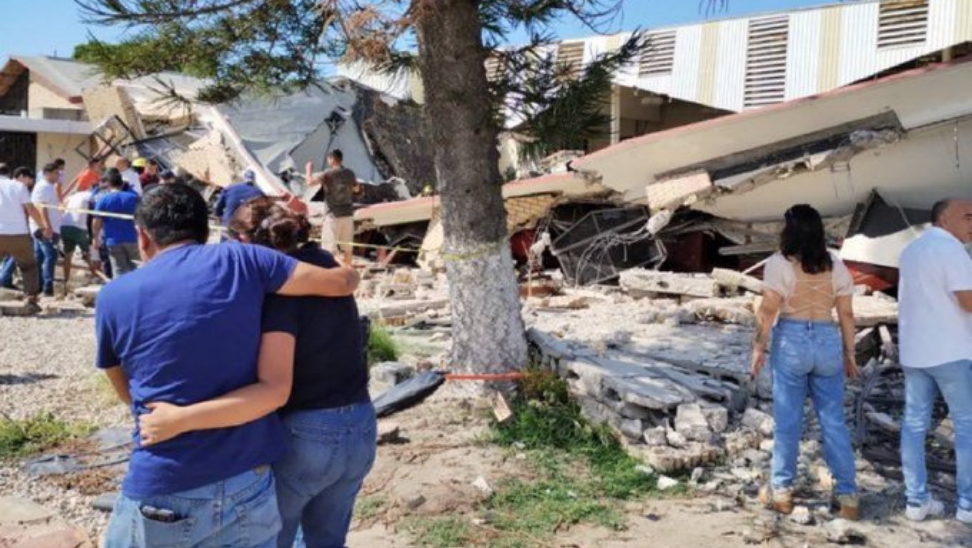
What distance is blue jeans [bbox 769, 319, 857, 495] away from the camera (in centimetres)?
450

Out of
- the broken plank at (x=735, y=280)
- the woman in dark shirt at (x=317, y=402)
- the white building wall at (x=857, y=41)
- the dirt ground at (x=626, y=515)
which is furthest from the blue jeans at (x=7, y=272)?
the white building wall at (x=857, y=41)

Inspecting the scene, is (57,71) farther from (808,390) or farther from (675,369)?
(808,390)

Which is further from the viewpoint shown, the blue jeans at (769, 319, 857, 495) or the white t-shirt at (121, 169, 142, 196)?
the white t-shirt at (121, 169, 142, 196)

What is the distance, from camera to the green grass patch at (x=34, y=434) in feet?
17.7

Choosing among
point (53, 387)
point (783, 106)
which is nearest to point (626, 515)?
point (53, 387)

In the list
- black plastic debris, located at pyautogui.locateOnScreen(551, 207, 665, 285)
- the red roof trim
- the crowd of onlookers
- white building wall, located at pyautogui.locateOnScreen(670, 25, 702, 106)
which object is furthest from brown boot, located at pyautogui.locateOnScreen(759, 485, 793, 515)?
white building wall, located at pyautogui.locateOnScreen(670, 25, 702, 106)

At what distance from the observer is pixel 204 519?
2.38m

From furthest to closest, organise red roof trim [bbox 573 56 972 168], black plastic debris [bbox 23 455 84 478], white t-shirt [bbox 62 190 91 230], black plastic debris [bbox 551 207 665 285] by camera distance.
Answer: black plastic debris [bbox 551 207 665 285] < white t-shirt [bbox 62 190 91 230] < red roof trim [bbox 573 56 972 168] < black plastic debris [bbox 23 455 84 478]

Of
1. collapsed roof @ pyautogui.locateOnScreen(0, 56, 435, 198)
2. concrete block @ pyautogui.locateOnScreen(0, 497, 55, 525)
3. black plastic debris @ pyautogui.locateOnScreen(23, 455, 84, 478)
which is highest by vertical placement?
collapsed roof @ pyautogui.locateOnScreen(0, 56, 435, 198)

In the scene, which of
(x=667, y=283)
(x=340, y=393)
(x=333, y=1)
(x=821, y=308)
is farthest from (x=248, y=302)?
(x=667, y=283)

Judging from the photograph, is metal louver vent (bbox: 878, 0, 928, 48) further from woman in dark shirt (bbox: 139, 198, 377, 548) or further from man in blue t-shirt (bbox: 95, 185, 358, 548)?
man in blue t-shirt (bbox: 95, 185, 358, 548)

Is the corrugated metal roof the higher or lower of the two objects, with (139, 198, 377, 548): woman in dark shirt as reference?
higher

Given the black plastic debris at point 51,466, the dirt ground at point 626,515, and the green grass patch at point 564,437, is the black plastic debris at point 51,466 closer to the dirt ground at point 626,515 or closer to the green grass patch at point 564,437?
the dirt ground at point 626,515

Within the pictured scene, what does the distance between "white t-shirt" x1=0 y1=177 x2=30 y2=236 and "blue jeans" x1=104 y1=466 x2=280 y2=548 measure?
8166 millimetres
